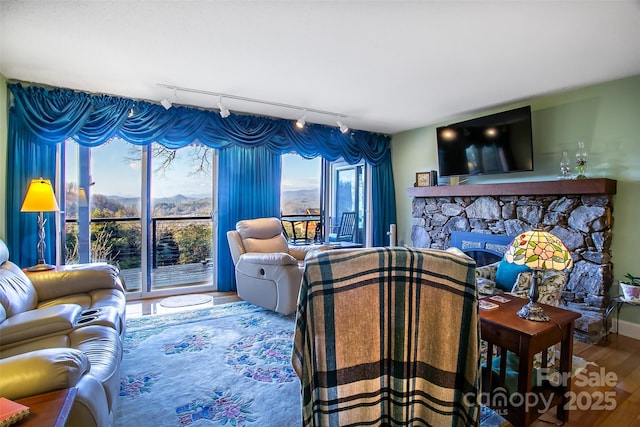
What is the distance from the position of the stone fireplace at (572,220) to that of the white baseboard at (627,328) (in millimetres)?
241

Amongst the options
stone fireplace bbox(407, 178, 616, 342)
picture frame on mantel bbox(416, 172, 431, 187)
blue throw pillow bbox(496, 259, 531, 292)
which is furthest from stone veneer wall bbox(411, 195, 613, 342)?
picture frame on mantel bbox(416, 172, 431, 187)

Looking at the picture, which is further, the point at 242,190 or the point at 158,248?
the point at 242,190

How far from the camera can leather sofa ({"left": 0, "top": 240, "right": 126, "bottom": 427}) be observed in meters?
1.06

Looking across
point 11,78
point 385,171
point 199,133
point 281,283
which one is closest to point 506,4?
point 281,283

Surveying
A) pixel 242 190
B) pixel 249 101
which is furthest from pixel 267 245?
pixel 249 101

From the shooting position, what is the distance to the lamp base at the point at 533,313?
1715mm

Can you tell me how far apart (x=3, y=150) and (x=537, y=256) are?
4.36 metres

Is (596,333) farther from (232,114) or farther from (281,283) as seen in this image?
(232,114)

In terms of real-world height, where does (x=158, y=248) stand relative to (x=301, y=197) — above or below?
below

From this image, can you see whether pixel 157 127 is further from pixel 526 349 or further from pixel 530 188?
pixel 530 188

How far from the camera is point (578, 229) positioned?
10.5ft

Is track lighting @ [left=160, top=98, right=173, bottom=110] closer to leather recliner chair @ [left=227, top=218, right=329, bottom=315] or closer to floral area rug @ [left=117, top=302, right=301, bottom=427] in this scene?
leather recliner chair @ [left=227, top=218, right=329, bottom=315]

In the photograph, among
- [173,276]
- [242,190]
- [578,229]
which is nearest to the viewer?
[578,229]

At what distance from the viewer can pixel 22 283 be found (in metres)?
2.20
